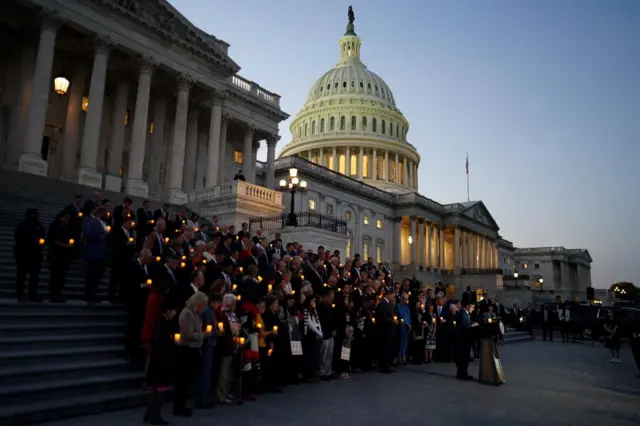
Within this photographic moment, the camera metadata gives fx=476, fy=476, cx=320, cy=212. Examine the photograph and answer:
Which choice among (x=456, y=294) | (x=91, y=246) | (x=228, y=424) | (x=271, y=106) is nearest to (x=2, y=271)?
(x=91, y=246)

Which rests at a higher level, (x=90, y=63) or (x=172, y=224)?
(x=90, y=63)

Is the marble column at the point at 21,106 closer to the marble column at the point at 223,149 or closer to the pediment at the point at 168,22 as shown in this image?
the pediment at the point at 168,22

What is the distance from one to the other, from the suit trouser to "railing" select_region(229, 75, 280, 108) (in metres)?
29.8

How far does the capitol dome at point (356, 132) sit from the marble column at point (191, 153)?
54135 millimetres

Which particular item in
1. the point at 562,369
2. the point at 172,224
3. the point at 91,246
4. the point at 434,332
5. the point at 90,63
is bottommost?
the point at 562,369

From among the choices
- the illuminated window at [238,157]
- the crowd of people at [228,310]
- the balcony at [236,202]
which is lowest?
the crowd of people at [228,310]

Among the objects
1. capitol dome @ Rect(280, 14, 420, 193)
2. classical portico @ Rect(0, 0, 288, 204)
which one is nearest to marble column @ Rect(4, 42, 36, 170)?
classical portico @ Rect(0, 0, 288, 204)

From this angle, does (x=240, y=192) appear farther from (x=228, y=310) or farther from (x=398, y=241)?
(x=398, y=241)

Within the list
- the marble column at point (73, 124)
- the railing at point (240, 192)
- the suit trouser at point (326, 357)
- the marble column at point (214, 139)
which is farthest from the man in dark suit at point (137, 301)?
the marble column at point (214, 139)

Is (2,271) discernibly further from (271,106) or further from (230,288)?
(271,106)

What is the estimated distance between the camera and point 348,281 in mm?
15312

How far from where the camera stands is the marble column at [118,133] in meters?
29.9

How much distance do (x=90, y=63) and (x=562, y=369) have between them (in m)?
30.4

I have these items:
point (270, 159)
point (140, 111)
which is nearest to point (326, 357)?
point (140, 111)
